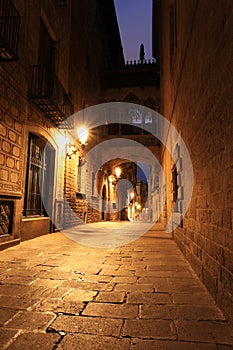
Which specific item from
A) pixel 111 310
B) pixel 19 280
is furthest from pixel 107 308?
pixel 19 280

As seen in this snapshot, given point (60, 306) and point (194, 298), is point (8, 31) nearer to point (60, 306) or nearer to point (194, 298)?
point (60, 306)

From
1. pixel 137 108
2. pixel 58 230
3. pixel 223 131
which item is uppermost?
pixel 137 108

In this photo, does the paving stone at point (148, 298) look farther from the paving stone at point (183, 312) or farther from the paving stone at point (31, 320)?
the paving stone at point (31, 320)

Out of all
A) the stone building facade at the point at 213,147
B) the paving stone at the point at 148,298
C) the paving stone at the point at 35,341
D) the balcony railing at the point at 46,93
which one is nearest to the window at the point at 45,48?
the balcony railing at the point at 46,93

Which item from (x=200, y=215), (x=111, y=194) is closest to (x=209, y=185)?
(x=200, y=215)

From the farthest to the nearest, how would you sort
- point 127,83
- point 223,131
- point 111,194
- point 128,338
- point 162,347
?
point 111,194 → point 127,83 → point 223,131 → point 128,338 → point 162,347

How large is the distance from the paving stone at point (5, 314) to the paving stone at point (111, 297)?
752mm

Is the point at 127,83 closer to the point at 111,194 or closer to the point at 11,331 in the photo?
the point at 111,194

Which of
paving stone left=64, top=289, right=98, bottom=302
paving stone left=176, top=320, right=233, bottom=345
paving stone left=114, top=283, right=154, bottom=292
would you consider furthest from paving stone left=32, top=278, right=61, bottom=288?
paving stone left=176, top=320, right=233, bottom=345

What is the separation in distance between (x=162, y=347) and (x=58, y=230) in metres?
7.22

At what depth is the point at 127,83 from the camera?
1650 centimetres

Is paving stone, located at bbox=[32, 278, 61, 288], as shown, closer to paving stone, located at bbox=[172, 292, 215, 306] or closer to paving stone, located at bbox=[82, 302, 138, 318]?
paving stone, located at bbox=[82, 302, 138, 318]

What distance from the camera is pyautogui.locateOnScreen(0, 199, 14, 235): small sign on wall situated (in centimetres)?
497

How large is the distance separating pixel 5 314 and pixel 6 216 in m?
3.45
